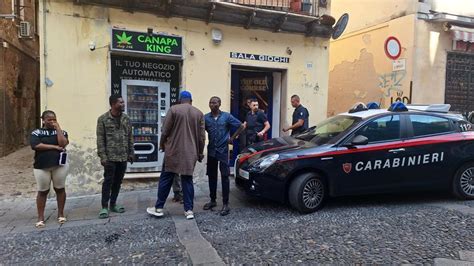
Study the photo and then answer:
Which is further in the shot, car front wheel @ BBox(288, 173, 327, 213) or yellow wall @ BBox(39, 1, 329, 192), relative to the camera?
yellow wall @ BBox(39, 1, 329, 192)

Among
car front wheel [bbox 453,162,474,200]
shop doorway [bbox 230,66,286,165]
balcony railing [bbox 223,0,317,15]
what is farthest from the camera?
shop doorway [bbox 230,66,286,165]

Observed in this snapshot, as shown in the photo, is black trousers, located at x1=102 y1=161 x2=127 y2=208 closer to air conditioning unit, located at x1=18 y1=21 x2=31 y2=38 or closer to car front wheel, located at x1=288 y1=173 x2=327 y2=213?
car front wheel, located at x1=288 y1=173 x2=327 y2=213

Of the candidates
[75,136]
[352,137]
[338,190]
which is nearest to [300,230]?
[338,190]

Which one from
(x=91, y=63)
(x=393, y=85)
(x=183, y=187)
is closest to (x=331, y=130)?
(x=183, y=187)

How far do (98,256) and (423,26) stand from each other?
9.76 m

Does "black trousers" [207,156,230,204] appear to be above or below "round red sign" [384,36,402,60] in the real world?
below

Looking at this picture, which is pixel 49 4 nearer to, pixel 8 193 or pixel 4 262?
pixel 8 193

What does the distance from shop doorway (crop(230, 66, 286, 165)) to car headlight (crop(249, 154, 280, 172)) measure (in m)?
3.09

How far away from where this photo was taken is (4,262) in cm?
427

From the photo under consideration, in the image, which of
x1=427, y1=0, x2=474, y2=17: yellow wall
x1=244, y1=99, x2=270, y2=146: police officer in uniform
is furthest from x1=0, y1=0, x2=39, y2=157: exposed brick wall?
x1=427, y1=0, x2=474, y2=17: yellow wall

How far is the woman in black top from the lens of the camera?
5324mm

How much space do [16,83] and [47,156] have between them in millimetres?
9587

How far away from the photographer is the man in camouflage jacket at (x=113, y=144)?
5.72 meters

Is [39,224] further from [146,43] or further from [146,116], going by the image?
[146,43]
